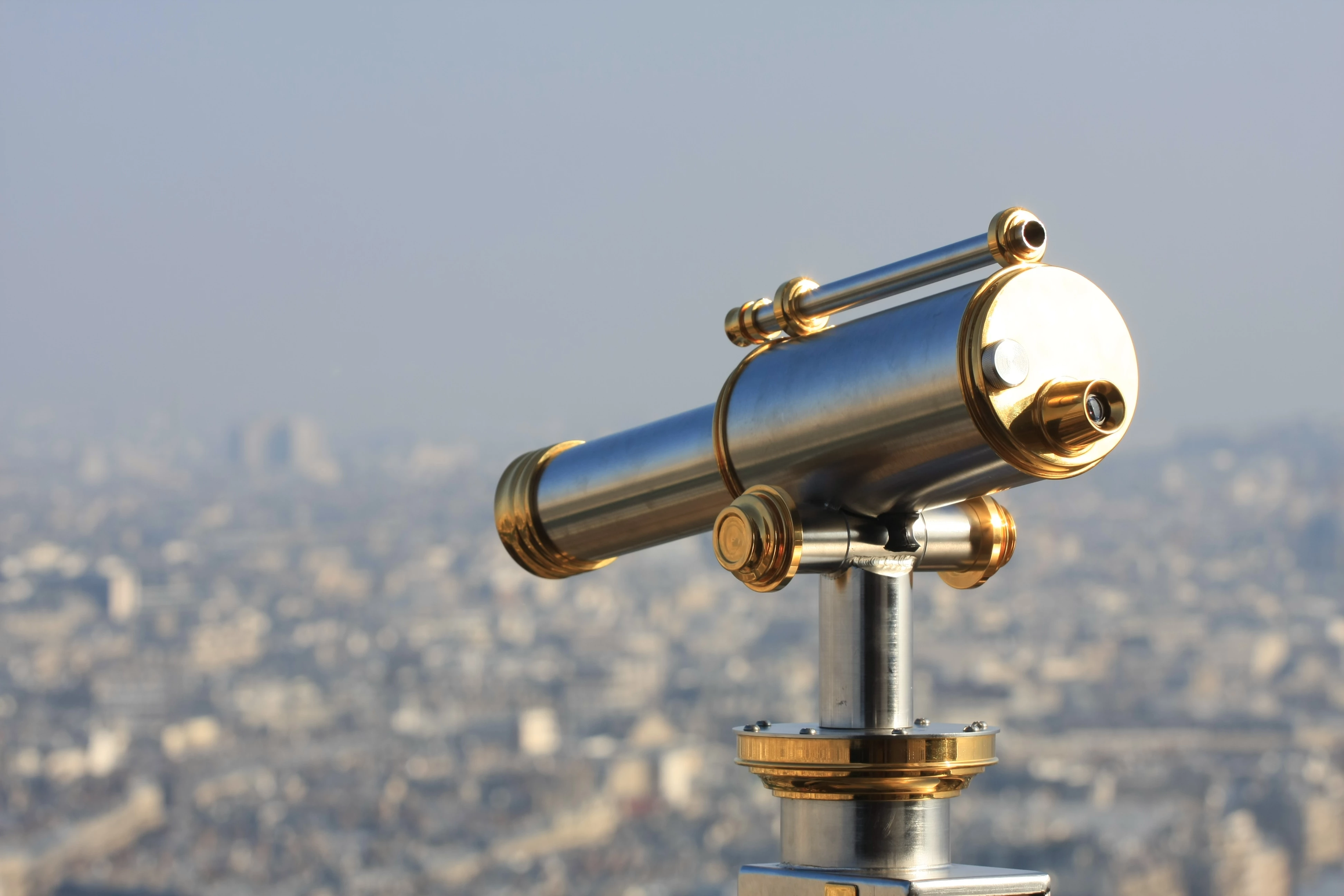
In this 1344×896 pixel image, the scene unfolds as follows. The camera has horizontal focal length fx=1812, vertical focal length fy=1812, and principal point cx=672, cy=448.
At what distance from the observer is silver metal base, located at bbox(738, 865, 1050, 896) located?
0.87 metres

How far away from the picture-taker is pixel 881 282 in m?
0.98

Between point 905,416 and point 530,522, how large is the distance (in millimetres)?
368

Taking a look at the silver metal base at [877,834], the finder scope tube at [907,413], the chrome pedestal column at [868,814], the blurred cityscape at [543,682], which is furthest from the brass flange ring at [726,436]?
the blurred cityscape at [543,682]

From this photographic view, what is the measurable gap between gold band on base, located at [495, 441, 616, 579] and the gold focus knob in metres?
0.27

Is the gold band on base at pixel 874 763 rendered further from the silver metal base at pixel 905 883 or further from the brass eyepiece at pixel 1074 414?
the brass eyepiece at pixel 1074 414

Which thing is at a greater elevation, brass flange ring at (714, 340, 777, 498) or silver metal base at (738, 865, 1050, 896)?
brass flange ring at (714, 340, 777, 498)

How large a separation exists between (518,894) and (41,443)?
25067 mm

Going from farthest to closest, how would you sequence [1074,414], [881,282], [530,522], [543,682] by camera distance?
1. [543,682]
2. [530,522]
3. [881,282]
4. [1074,414]

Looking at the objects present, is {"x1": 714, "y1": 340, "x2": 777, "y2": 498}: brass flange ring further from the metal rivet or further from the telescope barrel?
the metal rivet

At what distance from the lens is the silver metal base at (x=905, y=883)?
870 millimetres

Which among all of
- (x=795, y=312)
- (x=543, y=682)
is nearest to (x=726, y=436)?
(x=795, y=312)

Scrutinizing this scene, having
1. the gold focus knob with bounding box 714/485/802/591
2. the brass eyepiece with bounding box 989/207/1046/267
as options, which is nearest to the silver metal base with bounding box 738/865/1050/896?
the gold focus knob with bounding box 714/485/802/591

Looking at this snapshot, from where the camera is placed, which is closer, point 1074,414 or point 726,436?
point 1074,414

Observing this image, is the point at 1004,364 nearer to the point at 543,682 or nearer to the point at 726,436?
the point at 726,436
